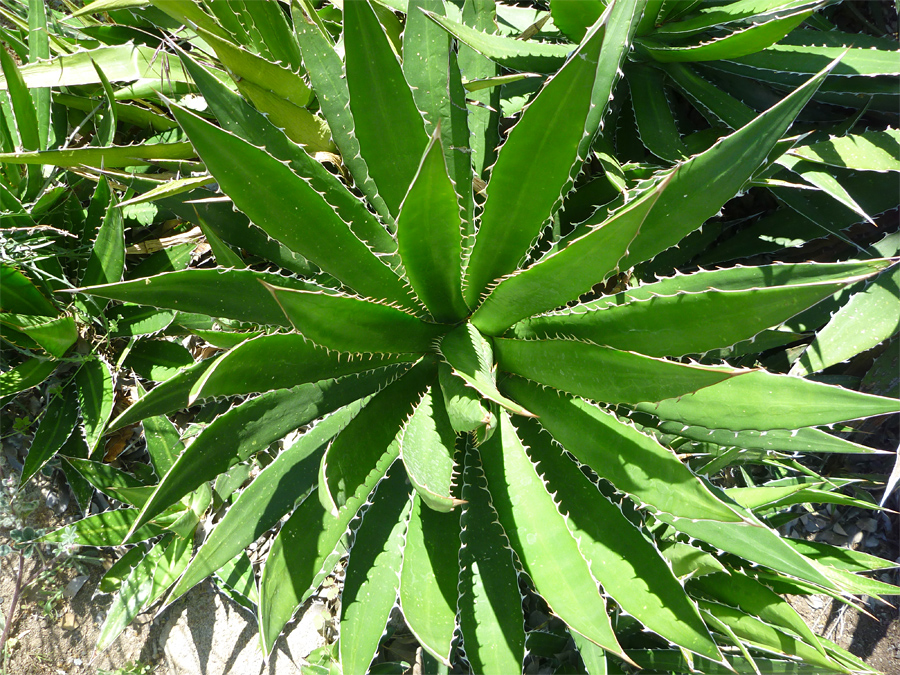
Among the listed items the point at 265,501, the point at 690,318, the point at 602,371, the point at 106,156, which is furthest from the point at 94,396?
the point at 690,318

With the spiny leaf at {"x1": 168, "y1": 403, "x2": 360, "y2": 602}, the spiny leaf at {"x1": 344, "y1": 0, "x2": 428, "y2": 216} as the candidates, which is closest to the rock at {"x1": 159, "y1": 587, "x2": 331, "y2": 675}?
the spiny leaf at {"x1": 168, "y1": 403, "x2": 360, "y2": 602}

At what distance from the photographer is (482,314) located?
4.03 feet

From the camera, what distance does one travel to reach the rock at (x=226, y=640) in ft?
6.58

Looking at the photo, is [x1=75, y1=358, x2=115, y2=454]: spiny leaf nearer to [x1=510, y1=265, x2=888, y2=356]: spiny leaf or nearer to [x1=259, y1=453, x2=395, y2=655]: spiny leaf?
[x1=259, y1=453, x2=395, y2=655]: spiny leaf

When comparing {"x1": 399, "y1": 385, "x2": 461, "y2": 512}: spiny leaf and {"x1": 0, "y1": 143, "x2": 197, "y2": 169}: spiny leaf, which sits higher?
{"x1": 0, "y1": 143, "x2": 197, "y2": 169}: spiny leaf

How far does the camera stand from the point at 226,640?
203 cm

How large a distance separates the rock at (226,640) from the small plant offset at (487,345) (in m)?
0.76

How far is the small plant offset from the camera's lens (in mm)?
996

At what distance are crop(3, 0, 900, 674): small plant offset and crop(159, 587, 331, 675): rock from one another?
2.50 ft

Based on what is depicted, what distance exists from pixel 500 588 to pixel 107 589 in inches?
58.2

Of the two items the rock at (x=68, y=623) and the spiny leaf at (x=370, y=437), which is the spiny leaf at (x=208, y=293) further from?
the rock at (x=68, y=623)

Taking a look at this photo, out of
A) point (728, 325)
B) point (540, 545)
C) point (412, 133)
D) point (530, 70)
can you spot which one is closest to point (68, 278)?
point (412, 133)

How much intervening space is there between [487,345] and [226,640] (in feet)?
5.38

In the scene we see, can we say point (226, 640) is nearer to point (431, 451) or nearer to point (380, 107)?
point (431, 451)
